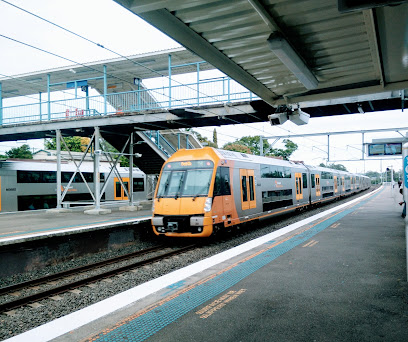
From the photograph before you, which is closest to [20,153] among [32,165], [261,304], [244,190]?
Result: [32,165]

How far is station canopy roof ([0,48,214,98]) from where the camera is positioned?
59.1 feet

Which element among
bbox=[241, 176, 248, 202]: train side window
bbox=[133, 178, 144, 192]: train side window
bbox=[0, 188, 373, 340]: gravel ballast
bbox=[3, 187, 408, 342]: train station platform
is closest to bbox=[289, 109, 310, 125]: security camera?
bbox=[241, 176, 248, 202]: train side window

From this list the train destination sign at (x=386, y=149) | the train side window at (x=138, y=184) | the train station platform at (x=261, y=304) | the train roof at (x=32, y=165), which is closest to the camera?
the train station platform at (x=261, y=304)

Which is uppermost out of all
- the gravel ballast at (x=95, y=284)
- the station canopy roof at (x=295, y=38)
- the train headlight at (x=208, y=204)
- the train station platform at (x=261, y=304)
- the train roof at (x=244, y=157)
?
the station canopy roof at (x=295, y=38)

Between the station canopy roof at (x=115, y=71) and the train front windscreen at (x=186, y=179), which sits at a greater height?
the station canopy roof at (x=115, y=71)

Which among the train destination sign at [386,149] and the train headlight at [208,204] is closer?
→ the train headlight at [208,204]

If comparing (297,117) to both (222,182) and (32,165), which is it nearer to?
(222,182)

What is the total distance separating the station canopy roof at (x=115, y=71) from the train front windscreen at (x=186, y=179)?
6.40 m

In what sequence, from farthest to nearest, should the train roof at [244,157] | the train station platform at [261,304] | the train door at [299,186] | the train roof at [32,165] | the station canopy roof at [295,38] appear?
1. the train roof at [32,165]
2. the train door at [299,186]
3. the train roof at [244,157]
4. the station canopy roof at [295,38]
5. the train station platform at [261,304]

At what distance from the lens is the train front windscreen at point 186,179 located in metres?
11.5

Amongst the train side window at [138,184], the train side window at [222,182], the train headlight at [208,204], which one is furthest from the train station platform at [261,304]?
the train side window at [138,184]

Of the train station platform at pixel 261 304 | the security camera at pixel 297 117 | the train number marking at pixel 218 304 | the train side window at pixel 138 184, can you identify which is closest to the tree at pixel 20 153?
the train side window at pixel 138 184

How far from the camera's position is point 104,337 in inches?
157

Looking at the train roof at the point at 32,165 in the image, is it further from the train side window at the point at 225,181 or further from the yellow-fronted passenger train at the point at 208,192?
the train side window at the point at 225,181
